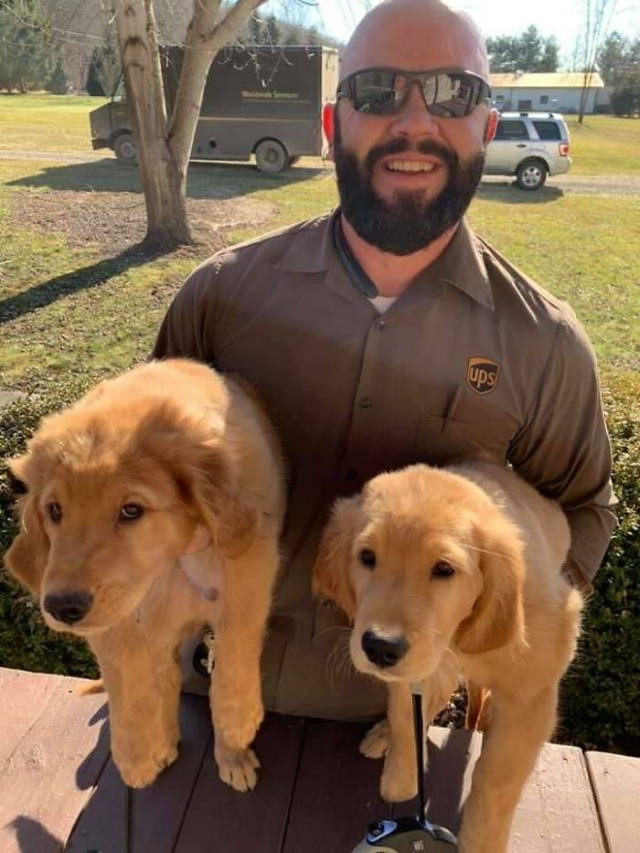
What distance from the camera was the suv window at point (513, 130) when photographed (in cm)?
2244

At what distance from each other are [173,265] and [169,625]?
407 inches

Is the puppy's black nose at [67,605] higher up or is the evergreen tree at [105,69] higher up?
the evergreen tree at [105,69]

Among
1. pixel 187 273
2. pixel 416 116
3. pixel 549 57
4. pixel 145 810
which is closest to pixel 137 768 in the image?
pixel 145 810

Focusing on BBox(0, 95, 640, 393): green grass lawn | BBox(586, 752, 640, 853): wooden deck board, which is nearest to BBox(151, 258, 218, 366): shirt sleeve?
BBox(586, 752, 640, 853): wooden deck board

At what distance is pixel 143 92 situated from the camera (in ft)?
39.4

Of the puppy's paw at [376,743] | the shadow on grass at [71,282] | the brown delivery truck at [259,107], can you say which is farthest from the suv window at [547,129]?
the puppy's paw at [376,743]

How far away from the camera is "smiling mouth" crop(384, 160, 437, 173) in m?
2.92

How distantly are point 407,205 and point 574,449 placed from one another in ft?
3.65

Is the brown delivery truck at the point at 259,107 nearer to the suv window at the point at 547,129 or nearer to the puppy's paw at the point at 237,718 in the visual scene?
the suv window at the point at 547,129

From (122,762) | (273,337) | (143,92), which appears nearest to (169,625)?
(122,762)

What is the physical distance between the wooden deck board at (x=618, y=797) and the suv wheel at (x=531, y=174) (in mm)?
21984

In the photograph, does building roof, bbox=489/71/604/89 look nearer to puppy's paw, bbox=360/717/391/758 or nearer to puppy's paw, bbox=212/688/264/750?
puppy's paw, bbox=360/717/391/758

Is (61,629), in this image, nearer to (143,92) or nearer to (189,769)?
(189,769)

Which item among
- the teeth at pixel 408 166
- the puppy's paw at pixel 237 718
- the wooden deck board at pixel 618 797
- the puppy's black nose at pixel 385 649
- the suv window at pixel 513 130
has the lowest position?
the wooden deck board at pixel 618 797
